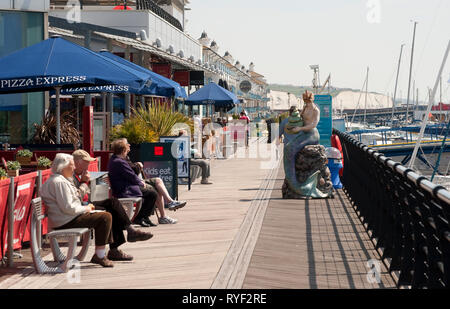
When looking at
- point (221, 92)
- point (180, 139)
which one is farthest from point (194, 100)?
point (180, 139)

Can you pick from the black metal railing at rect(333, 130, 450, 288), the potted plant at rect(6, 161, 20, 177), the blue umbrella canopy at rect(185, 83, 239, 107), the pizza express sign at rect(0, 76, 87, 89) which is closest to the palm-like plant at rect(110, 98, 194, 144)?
the pizza express sign at rect(0, 76, 87, 89)

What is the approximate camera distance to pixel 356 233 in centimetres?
1012

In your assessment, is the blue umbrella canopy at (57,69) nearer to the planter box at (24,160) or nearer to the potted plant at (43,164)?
the planter box at (24,160)

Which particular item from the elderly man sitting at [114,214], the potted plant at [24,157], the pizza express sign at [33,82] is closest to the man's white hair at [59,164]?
the elderly man sitting at [114,214]

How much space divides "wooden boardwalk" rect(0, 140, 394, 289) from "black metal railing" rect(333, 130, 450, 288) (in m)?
0.29

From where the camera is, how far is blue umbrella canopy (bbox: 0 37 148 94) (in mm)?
10023

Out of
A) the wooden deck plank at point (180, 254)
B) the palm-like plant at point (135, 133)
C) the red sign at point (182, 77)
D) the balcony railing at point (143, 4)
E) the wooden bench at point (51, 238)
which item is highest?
the balcony railing at point (143, 4)

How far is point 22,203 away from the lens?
8297mm

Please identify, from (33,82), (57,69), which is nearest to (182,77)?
(57,69)

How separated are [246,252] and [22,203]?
2.57m

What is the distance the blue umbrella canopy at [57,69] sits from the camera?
32.9 feet

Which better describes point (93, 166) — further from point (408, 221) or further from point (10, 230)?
point (408, 221)

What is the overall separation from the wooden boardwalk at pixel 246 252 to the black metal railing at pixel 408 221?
0.29m

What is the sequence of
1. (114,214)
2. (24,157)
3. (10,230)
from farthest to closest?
1. (24,157)
2. (114,214)
3. (10,230)
